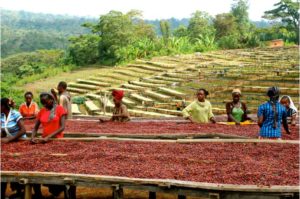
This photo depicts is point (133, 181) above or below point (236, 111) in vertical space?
below

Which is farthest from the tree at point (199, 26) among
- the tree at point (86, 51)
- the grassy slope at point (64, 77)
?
the grassy slope at point (64, 77)

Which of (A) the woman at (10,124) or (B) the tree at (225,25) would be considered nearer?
(A) the woman at (10,124)

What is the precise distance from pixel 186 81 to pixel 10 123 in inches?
730

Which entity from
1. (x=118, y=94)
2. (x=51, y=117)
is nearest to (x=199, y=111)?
(x=118, y=94)

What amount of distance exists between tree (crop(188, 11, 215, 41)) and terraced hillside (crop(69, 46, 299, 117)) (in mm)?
15987

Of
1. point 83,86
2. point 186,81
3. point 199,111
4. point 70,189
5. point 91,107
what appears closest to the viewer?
point 70,189

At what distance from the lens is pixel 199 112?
9.63m

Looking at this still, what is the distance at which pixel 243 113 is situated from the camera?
9703 millimetres

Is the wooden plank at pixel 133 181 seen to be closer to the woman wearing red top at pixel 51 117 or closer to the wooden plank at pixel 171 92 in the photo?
the woman wearing red top at pixel 51 117

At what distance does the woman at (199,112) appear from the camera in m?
9.49

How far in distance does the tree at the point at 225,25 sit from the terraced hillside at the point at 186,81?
17.4m


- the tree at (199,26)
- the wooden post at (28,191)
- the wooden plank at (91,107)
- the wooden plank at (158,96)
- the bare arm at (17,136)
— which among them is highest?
the tree at (199,26)

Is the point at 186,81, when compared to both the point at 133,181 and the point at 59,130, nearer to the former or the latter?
the point at 59,130

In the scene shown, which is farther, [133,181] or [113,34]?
[113,34]
